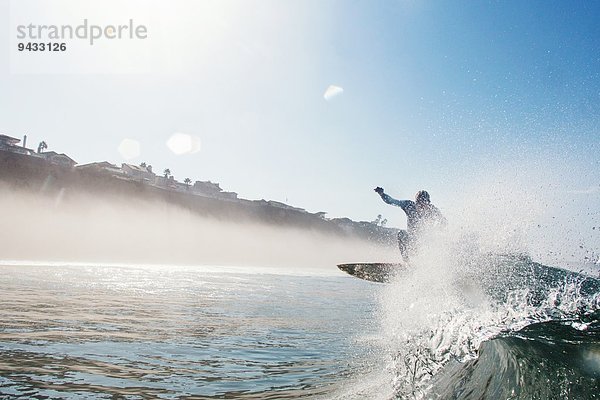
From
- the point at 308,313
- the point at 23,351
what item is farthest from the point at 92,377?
the point at 308,313

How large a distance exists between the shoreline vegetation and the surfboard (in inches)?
1331

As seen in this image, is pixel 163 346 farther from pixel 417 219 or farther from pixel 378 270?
pixel 417 219

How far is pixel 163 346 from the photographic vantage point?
225 inches

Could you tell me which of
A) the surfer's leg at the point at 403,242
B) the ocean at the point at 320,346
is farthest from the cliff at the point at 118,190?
the surfer's leg at the point at 403,242

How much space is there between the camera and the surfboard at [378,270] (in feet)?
36.8

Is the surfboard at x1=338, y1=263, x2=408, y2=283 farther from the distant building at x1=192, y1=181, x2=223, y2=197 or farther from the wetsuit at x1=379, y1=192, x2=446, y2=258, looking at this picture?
the distant building at x1=192, y1=181, x2=223, y2=197

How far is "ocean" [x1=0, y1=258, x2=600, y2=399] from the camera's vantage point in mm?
2773

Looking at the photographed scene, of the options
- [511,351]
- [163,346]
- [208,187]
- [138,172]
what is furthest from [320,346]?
[208,187]

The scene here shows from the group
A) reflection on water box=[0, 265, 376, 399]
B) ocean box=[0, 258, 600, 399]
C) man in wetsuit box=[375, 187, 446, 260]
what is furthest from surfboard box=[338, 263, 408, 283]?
reflection on water box=[0, 265, 376, 399]

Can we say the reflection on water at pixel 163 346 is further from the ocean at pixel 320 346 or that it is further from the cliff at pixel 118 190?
the cliff at pixel 118 190

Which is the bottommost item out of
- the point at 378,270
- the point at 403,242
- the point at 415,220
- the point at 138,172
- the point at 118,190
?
the point at 378,270

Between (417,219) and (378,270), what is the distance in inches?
74.7

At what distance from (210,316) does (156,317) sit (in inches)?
46.8

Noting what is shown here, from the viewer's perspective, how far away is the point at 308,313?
1044cm
